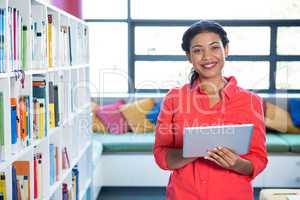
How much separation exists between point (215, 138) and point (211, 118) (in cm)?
9

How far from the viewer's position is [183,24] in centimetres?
545

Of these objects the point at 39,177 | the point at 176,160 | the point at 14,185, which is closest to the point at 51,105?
the point at 39,177

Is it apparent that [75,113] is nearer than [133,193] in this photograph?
Yes

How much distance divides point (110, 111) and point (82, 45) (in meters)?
1.49

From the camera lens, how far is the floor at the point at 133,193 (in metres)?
4.27

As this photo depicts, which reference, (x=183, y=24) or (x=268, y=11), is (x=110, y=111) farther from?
(x=268, y=11)

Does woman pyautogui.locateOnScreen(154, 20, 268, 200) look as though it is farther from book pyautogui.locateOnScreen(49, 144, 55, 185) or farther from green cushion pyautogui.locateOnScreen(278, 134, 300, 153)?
green cushion pyautogui.locateOnScreen(278, 134, 300, 153)

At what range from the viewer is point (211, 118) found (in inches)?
68.2

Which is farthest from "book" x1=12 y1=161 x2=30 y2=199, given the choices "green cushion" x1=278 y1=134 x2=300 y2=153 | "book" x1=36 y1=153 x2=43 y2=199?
"green cushion" x1=278 y1=134 x2=300 y2=153

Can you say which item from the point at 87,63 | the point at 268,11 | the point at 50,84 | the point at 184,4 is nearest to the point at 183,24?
the point at 184,4

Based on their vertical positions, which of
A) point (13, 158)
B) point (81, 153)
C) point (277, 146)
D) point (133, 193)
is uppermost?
point (13, 158)

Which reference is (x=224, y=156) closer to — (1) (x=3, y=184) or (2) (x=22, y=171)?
(1) (x=3, y=184)

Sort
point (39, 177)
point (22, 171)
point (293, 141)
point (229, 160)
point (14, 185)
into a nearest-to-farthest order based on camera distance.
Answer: point (229, 160) → point (14, 185) → point (22, 171) → point (39, 177) → point (293, 141)

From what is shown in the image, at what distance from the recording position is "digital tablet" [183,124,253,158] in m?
1.64
